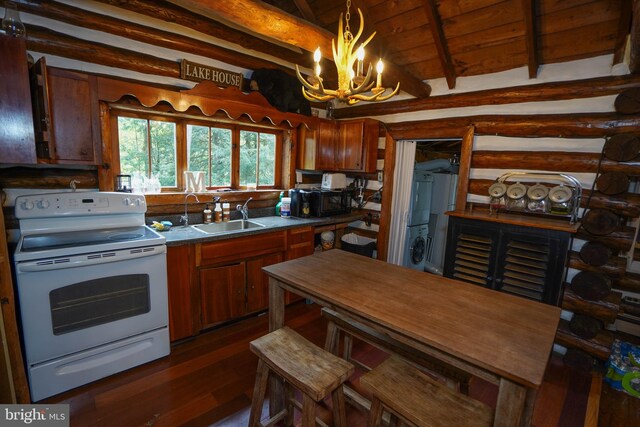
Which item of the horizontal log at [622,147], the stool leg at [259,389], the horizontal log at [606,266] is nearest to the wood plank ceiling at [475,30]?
the horizontal log at [622,147]

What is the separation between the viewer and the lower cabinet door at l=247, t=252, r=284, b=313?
2.98 m

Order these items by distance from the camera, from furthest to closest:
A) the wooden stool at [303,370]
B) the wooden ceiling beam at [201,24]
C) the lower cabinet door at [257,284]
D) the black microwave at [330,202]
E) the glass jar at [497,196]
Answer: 1. the black microwave at [330,202]
2. the lower cabinet door at [257,284]
3. the glass jar at [497,196]
4. the wooden ceiling beam at [201,24]
5. the wooden stool at [303,370]

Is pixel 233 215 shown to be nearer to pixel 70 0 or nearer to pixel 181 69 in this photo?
pixel 181 69

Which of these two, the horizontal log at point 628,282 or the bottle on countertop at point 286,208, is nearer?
the horizontal log at point 628,282

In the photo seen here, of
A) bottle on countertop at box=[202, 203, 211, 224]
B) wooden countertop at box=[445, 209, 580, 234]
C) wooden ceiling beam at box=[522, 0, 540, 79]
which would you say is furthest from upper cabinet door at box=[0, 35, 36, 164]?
wooden ceiling beam at box=[522, 0, 540, 79]

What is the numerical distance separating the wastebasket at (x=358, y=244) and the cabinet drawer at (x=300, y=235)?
23.1 inches

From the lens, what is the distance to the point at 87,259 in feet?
6.48

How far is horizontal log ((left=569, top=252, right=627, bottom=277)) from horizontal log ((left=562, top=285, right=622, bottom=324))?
0.60 ft

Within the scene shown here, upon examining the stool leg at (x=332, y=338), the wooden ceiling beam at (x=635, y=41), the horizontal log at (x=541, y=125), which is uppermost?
the wooden ceiling beam at (x=635, y=41)

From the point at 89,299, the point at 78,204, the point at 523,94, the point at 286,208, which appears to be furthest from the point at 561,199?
the point at 78,204

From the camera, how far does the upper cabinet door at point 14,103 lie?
1770mm

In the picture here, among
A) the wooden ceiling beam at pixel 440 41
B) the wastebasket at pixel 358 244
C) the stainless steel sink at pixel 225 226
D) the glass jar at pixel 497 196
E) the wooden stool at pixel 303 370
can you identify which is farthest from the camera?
the wastebasket at pixel 358 244

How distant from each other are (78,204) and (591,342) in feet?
13.8
